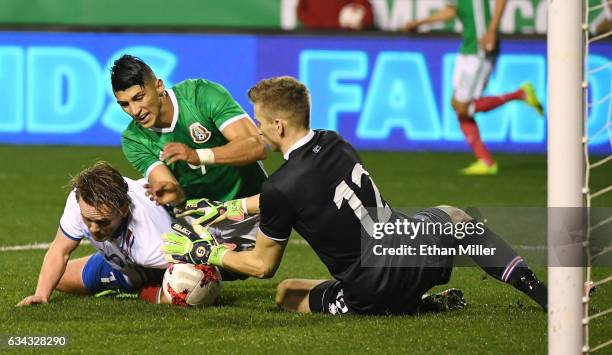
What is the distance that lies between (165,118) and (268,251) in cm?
136

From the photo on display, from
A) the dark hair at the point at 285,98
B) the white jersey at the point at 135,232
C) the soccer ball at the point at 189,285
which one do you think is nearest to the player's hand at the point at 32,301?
the white jersey at the point at 135,232

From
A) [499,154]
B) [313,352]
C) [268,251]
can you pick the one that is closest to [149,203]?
→ [268,251]

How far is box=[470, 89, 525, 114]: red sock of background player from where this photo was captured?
12.6m

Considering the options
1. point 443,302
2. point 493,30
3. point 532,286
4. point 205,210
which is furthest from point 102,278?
point 493,30

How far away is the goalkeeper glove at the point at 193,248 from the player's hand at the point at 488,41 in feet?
23.6

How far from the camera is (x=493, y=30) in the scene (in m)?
12.4

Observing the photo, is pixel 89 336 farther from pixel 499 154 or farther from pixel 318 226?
pixel 499 154

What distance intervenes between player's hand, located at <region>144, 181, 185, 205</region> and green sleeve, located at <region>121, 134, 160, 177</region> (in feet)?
1.22

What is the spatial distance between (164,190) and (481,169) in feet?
22.0

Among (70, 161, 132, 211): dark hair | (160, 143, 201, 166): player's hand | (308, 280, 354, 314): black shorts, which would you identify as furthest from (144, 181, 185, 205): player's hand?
(308, 280, 354, 314): black shorts

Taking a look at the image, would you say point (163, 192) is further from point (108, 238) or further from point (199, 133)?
point (199, 133)

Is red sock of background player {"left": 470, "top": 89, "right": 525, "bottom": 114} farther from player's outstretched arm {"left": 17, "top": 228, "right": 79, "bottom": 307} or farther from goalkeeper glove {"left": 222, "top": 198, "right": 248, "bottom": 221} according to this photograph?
player's outstretched arm {"left": 17, "top": 228, "right": 79, "bottom": 307}

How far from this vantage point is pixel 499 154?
46.2ft

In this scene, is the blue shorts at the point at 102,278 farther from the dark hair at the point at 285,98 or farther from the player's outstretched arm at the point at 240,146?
the dark hair at the point at 285,98
